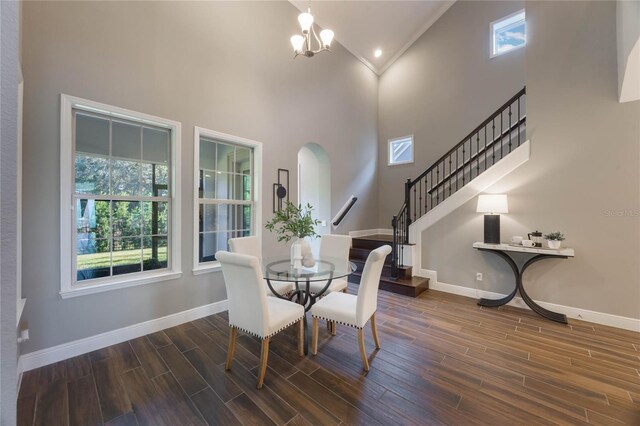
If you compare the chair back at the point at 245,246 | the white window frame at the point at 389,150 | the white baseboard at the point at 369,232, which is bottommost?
the white baseboard at the point at 369,232

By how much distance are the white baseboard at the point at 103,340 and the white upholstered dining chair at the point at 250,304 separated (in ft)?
3.94

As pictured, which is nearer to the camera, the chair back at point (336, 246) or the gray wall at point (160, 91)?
the gray wall at point (160, 91)

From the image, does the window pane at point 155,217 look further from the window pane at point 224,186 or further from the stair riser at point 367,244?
the stair riser at point 367,244

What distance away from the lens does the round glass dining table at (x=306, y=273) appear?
7.57ft

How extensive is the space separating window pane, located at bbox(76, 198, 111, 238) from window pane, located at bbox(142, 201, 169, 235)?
33cm

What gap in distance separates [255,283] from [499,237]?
345 cm

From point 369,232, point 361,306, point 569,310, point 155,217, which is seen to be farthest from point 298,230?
point 369,232

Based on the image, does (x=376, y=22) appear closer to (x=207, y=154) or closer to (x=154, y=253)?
(x=207, y=154)

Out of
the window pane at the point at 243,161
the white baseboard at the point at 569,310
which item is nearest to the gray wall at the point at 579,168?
the white baseboard at the point at 569,310

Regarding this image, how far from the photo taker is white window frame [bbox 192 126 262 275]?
3.15 m

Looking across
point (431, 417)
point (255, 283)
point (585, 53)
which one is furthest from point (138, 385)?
point (585, 53)

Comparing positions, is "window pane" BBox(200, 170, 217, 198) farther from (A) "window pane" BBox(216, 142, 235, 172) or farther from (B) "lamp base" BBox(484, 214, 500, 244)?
(B) "lamp base" BBox(484, 214, 500, 244)

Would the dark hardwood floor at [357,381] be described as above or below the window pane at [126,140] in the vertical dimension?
below

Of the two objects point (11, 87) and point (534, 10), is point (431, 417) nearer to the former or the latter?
point (11, 87)
